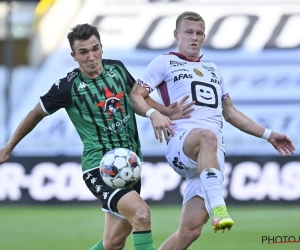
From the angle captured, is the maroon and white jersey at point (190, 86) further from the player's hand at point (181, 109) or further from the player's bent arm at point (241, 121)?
the player's bent arm at point (241, 121)

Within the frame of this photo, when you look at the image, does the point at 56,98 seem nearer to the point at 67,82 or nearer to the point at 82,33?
the point at 67,82

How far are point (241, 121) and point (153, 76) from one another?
82cm

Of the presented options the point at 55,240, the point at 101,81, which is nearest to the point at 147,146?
the point at 55,240

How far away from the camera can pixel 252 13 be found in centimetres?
1505

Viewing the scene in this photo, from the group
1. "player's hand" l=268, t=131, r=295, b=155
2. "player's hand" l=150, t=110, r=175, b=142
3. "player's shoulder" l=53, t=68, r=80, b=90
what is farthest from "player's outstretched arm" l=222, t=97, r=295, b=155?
"player's shoulder" l=53, t=68, r=80, b=90

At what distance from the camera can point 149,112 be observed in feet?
19.8

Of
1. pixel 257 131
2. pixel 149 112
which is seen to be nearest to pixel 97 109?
pixel 149 112

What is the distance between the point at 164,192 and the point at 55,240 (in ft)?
13.9

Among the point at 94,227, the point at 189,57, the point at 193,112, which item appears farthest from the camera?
the point at 94,227

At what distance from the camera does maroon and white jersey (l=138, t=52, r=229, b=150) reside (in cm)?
621

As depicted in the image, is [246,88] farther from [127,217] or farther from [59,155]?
[127,217]

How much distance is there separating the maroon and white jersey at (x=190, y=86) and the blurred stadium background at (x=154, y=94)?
622 cm

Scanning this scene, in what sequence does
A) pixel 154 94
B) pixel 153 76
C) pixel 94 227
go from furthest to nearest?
pixel 154 94 < pixel 94 227 < pixel 153 76

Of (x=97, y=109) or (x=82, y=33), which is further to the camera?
(x=97, y=109)
